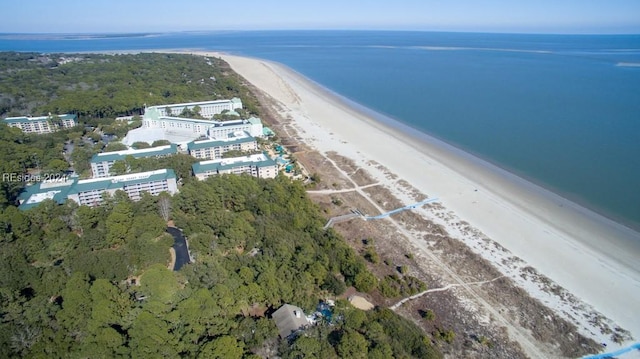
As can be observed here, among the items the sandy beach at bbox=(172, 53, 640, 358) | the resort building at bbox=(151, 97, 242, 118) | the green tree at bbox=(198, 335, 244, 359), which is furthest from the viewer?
the resort building at bbox=(151, 97, 242, 118)

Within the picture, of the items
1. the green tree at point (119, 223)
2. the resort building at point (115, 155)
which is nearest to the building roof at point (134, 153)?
the resort building at point (115, 155)

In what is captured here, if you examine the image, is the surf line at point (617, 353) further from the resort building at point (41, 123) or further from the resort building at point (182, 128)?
the resort building at point (41, 123)

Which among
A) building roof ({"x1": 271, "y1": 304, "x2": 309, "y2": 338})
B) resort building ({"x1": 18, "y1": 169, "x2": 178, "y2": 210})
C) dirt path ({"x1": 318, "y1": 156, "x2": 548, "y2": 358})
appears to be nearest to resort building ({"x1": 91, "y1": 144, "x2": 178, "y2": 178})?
resort building ({"x1": 18, "y1": 169, "x2": 178, "y2": 210})

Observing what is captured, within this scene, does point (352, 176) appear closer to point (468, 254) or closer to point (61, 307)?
point (468, 254)

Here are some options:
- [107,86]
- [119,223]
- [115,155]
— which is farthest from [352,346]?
[107,86]

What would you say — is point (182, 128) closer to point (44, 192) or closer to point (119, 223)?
point (44, 192)

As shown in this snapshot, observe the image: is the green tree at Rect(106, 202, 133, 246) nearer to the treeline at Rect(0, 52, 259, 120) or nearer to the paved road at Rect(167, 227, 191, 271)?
the paved road at Rect(167, 227, 191, 271)

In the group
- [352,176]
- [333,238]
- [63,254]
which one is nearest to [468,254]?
[333,238]
